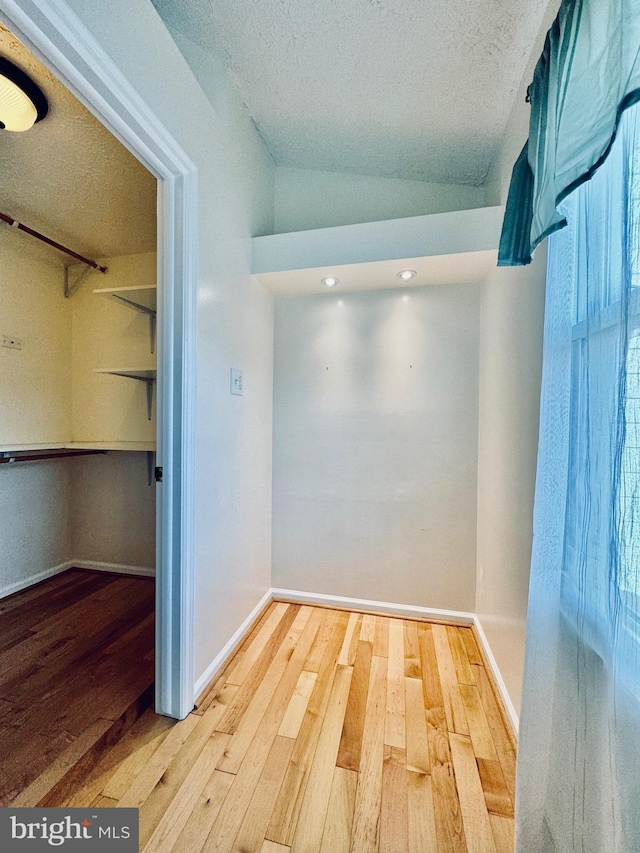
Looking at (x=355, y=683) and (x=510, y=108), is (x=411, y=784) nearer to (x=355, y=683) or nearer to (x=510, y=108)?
(x=355, y=683)

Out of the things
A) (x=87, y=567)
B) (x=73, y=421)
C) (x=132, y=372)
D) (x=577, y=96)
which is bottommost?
(x=87, y=567)

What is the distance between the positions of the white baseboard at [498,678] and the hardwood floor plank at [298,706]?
783mm

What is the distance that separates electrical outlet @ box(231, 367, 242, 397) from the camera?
1665mm

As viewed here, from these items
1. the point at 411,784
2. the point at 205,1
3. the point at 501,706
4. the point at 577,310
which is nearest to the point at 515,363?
the point at 577,310

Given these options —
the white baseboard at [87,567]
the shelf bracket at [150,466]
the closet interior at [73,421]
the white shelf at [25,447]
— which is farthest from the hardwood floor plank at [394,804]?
the white shelf at [25,447]

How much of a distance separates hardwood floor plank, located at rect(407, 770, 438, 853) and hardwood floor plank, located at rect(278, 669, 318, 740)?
16.5 inches

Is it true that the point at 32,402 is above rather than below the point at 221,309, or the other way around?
below

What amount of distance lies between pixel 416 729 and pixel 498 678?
18.0 inches

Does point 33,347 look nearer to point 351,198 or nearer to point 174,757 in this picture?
point 351,198

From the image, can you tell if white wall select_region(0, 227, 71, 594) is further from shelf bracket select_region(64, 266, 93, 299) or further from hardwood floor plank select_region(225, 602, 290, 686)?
hardwood floor plank select_region(225, 602, 290, 686)

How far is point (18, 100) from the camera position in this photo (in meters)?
1.31

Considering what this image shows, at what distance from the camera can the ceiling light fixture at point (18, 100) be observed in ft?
4.11

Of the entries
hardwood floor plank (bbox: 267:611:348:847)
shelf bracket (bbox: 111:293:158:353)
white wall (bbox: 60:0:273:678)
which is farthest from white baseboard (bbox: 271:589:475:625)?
shelf bracket (bbox: 111:293:158:353)

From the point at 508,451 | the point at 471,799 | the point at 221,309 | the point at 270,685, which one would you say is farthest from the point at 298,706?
the point at 221,309
